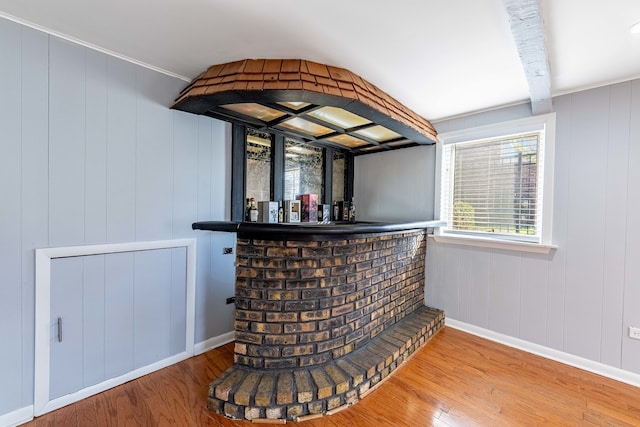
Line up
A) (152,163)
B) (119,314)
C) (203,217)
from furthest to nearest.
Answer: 1. (203,217)
2. (152,163)
3. (119,314)

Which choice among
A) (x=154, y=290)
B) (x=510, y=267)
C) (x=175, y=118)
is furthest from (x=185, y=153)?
(x=510, y=267)

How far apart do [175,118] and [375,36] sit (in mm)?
1615

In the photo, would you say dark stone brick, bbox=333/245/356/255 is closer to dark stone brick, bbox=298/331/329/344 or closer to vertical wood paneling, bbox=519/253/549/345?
dark stone brick, bbox=298/331/329/344

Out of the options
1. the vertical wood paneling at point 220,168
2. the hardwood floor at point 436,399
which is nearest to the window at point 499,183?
the hardwood floor at point 436,399

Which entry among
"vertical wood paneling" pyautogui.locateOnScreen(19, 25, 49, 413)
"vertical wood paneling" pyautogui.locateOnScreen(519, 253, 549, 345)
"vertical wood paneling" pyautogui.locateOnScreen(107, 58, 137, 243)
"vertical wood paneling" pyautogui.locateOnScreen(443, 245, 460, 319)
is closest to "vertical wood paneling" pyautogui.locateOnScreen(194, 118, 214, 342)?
"vertical wood paneling" pyautogui.locateOnScreen(107, 58, 137, 243)

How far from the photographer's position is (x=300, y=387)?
1.64 metres

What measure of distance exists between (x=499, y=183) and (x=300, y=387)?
2.63 meters

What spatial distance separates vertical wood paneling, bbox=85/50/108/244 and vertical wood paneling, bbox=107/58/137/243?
1.1 inches

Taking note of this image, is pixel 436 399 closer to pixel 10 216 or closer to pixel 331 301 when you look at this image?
pixel 331 301

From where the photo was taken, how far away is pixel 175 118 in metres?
2.10

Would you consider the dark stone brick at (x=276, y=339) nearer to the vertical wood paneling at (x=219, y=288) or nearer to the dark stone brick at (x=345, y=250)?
the dark stone brick at (x=345, y=250)

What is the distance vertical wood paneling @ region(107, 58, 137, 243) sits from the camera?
1.81 meters

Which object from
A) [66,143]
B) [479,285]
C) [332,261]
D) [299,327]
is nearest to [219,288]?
[299,327]

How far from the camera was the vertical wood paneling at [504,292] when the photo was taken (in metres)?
2.50
